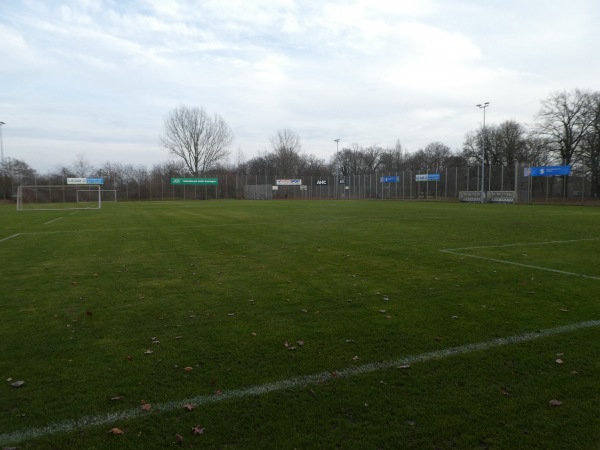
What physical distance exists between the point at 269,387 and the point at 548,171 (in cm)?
4747

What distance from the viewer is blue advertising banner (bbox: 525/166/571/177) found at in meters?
41.7

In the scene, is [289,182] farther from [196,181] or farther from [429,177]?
[429,177]

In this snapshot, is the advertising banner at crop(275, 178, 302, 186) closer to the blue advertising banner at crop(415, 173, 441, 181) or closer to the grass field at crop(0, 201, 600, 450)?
the blue advertising banner at crop(415, 173, 441, 181)

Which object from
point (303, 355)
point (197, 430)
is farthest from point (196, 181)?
A: point (197, 430)

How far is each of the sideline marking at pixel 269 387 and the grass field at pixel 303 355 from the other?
0.05 ft

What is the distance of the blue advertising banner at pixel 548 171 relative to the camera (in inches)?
1642

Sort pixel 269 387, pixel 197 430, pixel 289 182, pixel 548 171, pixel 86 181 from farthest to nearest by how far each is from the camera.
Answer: pixel 289 182
pixel 86 181
pixel 548 171
pixel 269 387
pixel 197 430

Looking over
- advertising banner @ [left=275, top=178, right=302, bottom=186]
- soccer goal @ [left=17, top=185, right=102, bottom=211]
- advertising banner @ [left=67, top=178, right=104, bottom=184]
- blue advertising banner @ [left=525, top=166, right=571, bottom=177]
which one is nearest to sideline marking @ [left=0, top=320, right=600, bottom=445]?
blue advertising banner @ [left=525, top=166, right=571, bottom=177]

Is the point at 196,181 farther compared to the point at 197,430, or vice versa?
the point at 196,181

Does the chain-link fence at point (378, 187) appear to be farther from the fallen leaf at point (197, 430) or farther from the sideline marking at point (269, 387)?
the fallen leaf at point (197, 430)

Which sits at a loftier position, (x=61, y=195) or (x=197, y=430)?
(x=61, y=195)

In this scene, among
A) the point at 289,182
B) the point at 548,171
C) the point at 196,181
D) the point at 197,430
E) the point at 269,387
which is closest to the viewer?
the point at 197,430

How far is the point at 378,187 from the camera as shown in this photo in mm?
67562

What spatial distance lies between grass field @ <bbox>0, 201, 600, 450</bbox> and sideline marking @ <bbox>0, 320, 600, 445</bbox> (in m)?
0.01
